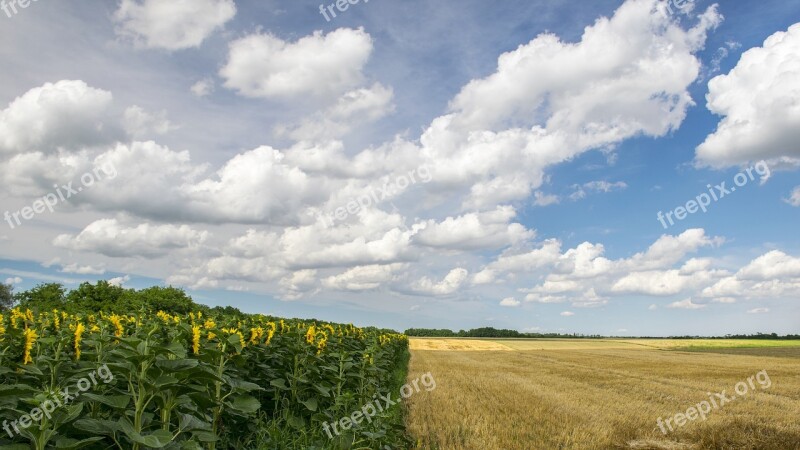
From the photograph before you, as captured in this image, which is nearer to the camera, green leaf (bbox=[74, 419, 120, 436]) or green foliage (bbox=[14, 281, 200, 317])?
green leaf (bbox=[74, 419, 120, 436])

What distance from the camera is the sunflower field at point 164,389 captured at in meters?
3.07

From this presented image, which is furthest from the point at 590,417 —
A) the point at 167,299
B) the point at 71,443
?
the point at 167,299

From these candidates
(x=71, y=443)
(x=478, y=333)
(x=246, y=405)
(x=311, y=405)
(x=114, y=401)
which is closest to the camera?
(x=71, y=443)

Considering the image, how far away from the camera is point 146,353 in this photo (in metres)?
3.29

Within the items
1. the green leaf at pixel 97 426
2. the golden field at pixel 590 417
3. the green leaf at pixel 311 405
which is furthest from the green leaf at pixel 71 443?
the golden field at pixel 590 417

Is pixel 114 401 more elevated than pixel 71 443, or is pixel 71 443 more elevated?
pixel 114 401

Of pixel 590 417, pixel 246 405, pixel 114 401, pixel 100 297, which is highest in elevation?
pixel 100 297

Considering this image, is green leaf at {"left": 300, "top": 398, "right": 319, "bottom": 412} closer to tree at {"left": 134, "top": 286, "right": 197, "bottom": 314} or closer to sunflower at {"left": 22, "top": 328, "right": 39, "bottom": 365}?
sunflower at {"left": 22, "top": 328, "right": 39, "bottom": 365}

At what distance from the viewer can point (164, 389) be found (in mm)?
3361

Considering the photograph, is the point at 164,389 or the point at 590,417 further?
the point at 590,417

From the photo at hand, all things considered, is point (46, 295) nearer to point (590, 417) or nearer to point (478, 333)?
point (590, 417)

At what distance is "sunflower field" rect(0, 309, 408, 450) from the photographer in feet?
10.1

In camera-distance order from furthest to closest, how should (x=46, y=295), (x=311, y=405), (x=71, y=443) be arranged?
(x=46, y=295), (x=311, y=405), (x=71, y=443)

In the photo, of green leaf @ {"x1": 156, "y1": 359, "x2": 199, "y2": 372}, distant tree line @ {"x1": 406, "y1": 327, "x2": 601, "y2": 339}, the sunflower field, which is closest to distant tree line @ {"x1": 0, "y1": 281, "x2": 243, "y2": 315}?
the sunflower field
